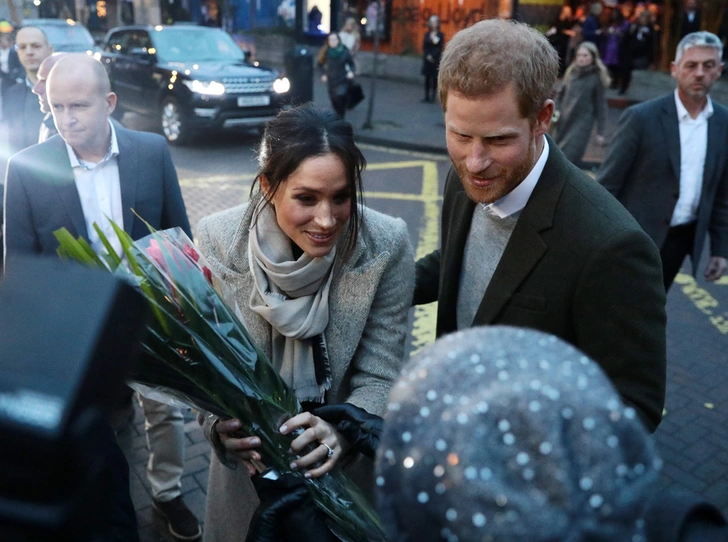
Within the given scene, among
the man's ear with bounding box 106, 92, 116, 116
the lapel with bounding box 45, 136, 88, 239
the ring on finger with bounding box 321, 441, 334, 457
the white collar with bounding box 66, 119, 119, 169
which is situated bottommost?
the ring on finger with bounding box 321, 441, 334, 457

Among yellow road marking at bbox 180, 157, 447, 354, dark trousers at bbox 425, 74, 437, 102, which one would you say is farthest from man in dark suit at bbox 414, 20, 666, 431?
dark trousers at bbox 425, 74, 437, 102

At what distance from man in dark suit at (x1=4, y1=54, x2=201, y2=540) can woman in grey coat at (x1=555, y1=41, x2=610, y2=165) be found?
573cm

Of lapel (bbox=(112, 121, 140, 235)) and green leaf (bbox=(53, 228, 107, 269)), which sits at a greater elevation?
green leaf (bbox=(53, 228, 107, 269))

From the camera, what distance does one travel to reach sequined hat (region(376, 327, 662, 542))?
73 centimetres

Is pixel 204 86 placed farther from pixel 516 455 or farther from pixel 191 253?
pixel 516 455

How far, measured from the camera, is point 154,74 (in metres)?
12.0

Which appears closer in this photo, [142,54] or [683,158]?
[683,158]

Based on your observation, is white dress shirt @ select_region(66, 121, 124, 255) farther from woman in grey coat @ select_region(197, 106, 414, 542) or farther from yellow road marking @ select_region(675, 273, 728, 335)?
yellow road marking @ select_region(675, 273, 728, 335)

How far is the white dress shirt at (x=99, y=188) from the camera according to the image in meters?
2.95

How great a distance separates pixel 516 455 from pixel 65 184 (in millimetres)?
2650

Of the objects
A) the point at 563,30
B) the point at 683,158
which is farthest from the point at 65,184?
the point at 563,30

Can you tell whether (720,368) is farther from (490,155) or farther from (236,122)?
(236,122)

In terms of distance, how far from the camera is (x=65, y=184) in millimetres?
2883

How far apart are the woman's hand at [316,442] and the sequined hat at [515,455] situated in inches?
34.3
